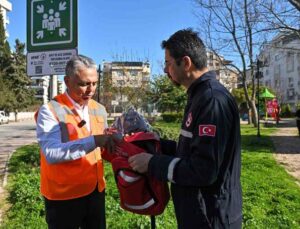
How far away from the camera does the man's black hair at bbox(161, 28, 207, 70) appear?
2.37 m

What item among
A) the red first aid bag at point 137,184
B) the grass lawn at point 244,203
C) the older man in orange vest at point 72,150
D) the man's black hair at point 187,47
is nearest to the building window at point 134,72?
the grass lawn at point 244,203

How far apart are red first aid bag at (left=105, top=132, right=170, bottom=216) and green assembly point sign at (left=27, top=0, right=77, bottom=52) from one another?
2.65m

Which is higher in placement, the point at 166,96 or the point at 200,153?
the point at 166,96

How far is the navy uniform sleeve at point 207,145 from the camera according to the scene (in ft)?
7.13

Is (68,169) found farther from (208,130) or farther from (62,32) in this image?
(62,32)

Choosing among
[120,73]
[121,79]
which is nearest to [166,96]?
[121,79]

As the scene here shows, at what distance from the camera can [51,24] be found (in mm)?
5098

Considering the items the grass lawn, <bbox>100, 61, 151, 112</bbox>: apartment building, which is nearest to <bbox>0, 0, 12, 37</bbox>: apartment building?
<bbox>100, 61, 151, 112</bbox>: apartment building

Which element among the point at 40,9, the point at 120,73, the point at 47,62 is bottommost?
the point at 47,62

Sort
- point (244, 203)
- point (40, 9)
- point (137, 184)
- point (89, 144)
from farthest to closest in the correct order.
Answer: point (244, 203) < point (40, 9) < point (89, 144) < point (137, 184)

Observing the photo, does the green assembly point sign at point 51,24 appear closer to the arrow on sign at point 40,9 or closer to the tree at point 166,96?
the arrow on sign at point 40,9

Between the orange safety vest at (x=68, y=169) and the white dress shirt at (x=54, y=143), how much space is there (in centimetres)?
5

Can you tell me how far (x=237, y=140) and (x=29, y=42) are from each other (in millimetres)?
3655

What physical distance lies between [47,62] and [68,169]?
2401 millimetres
